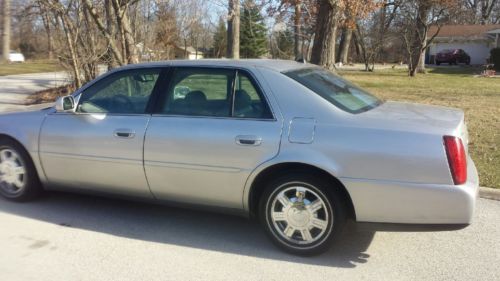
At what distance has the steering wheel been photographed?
180 inches

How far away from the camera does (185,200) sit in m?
4.30

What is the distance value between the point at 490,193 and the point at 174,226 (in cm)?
356

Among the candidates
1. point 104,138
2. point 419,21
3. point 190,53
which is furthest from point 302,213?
point 190,53

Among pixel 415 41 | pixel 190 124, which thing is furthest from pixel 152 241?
pixel 415 41

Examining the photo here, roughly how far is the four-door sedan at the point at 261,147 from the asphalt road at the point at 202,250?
0.28 meters

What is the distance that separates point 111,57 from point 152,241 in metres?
10.2

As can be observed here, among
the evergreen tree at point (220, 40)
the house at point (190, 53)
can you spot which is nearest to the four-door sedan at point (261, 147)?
the house at point (190, 53)

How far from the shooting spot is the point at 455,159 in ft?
11.3

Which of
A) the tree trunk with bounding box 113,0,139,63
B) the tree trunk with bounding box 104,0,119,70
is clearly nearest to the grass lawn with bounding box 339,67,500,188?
the tree trunk with bounding box 113,0,139,63

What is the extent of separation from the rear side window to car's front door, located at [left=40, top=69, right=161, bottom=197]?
25 cm

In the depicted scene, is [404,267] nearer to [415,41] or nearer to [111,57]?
[111,57]

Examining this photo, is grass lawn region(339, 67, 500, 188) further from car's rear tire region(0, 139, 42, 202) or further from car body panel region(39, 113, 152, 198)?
car's rear tire region(0, 139, 42, 202)

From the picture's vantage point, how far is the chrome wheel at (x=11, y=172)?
5.08m

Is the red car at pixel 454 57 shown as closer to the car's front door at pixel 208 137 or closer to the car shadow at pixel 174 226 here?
the car shadow at pixel 174 226
